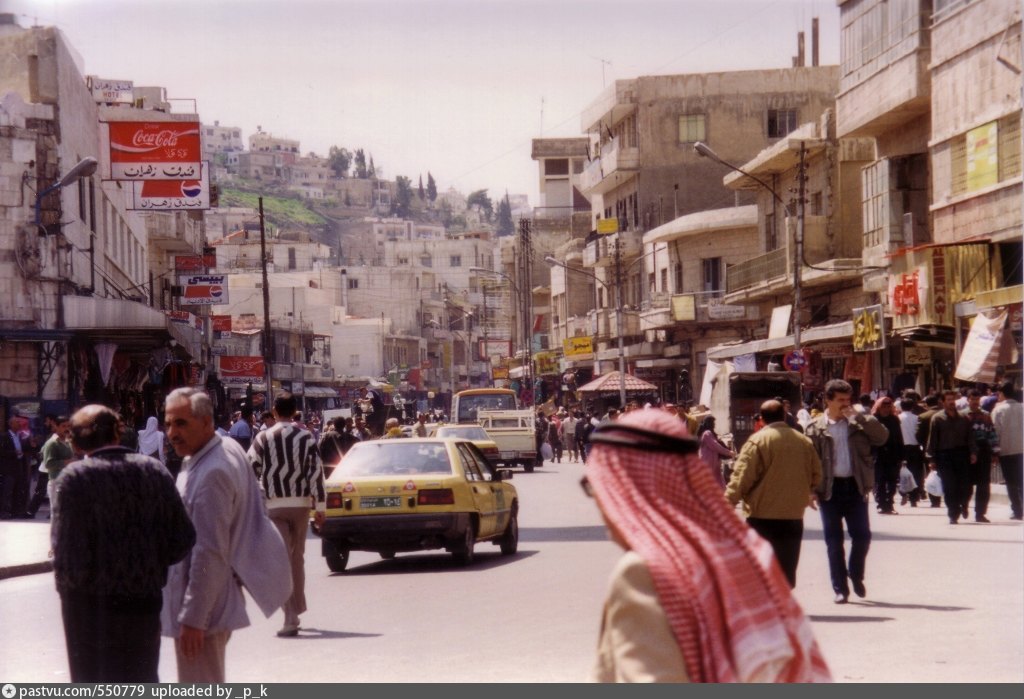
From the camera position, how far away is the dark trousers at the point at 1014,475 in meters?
21.3

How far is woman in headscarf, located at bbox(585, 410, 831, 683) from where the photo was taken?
11.6 ft

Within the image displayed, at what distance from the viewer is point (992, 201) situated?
28875 mm

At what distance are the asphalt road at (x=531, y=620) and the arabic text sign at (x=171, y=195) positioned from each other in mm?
18418

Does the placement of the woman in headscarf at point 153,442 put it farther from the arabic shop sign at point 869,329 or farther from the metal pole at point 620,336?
the metal pole at point 620,336

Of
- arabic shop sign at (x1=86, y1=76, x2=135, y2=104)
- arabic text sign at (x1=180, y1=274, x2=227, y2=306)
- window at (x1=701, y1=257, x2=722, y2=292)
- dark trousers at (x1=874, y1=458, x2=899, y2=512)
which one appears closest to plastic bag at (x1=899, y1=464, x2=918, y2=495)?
dark trousers at (x1=874, y1=458, x2=899, y2=512)

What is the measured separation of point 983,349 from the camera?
26.9 meters

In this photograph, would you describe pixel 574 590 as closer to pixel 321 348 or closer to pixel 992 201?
pixel 992 201

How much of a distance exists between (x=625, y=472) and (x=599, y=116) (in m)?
67.5

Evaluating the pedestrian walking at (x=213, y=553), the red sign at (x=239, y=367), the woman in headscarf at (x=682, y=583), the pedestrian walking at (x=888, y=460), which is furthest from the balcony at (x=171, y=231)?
the woman in headscarf at (x=682, y=583)

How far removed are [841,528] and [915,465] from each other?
12.4 m

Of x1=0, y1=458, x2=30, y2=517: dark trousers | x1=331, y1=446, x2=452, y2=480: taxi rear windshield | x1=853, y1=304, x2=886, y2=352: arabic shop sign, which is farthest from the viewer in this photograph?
x1=853, y1=304, x2=886, y2=352: arabic shop sign

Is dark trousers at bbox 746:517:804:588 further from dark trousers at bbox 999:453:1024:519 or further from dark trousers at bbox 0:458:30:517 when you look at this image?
dark trousers at bbox 0:458:30:517

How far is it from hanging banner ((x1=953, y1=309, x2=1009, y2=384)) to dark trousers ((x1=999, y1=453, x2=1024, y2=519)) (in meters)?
4.89

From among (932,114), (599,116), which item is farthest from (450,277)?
(932,114)
